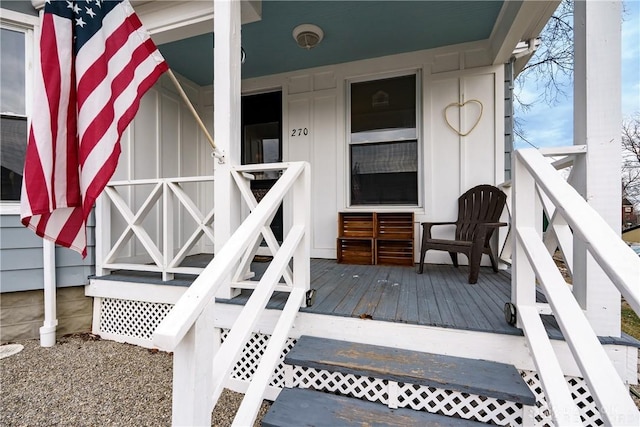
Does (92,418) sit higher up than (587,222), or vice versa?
(587,222)

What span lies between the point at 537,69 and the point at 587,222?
20.8 ft

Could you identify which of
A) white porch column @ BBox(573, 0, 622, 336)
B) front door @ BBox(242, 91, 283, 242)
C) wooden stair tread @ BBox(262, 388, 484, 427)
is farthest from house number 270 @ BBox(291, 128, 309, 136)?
wooden stair tread @ BBox(262, 388, 484, 427)

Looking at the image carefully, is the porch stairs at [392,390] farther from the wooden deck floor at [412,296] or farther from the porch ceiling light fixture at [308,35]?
the porch ceiling light fixture at [308,35]

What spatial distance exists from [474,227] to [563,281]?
173 centimetres

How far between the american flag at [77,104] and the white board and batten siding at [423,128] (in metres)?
2.44

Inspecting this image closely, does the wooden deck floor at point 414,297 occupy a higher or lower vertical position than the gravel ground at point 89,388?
higher

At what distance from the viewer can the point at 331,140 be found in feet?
12.1

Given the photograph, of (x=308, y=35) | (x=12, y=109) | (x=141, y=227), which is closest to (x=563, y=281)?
(x=308, y=35)

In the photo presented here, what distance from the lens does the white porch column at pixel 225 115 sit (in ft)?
6.39

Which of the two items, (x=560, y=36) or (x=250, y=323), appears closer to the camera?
(x=250, y=323)

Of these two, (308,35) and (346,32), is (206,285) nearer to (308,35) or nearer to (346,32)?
(308,35)

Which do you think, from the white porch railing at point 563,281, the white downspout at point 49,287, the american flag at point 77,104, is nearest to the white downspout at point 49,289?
the white downspout at point 49,287

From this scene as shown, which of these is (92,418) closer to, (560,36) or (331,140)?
(331,140)

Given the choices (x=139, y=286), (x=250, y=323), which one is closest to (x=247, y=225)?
(x=250, y=323)
